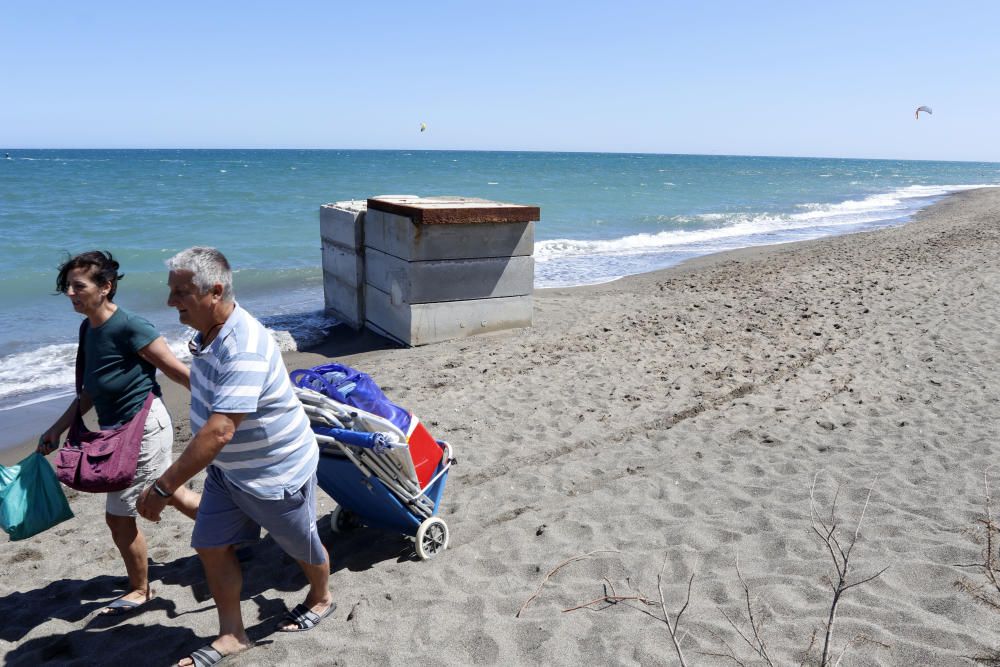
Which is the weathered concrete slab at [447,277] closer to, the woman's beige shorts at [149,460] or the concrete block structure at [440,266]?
the concrete block structure at [440,266]

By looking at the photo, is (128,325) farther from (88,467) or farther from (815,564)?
(815,564)

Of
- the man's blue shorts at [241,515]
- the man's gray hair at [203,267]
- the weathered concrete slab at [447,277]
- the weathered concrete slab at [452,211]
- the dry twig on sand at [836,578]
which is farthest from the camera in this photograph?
the weathered concrete slab at [447,277]

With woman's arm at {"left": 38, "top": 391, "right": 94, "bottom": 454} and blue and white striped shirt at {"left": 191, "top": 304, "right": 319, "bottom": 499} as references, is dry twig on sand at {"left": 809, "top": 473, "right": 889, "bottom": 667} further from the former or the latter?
woman's arm at {"left": 38, "top": 391, "right": 94, "bottom": 454}

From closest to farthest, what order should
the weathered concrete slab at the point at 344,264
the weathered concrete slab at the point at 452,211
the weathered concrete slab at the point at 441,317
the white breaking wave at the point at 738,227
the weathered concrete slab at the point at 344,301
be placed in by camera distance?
the weathered concrete slab at the point at 452,211 → the weathered concrete slab at the point at 441,317 → the weathered concrete slab at the point at 344,264 → the weathered concrete slab at the point at 344,301 → the white breaking wave at the point at 738,227

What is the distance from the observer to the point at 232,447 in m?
2.83

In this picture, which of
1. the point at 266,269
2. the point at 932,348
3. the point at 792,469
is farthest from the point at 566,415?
the point at 266,269

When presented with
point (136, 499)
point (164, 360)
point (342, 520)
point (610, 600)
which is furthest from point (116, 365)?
point (610, 600)

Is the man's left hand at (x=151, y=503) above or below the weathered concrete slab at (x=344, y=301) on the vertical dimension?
above

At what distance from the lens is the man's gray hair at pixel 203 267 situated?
8.73ft

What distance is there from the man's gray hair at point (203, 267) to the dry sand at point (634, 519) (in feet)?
5.06

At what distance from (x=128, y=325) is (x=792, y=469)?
12.4 feet

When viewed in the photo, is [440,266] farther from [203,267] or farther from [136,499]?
[203,267]

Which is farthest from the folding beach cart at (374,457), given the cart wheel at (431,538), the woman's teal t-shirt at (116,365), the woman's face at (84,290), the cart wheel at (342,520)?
the woman's face at (84,290)

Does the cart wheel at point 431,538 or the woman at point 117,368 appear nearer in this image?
the woman at point 117,368
